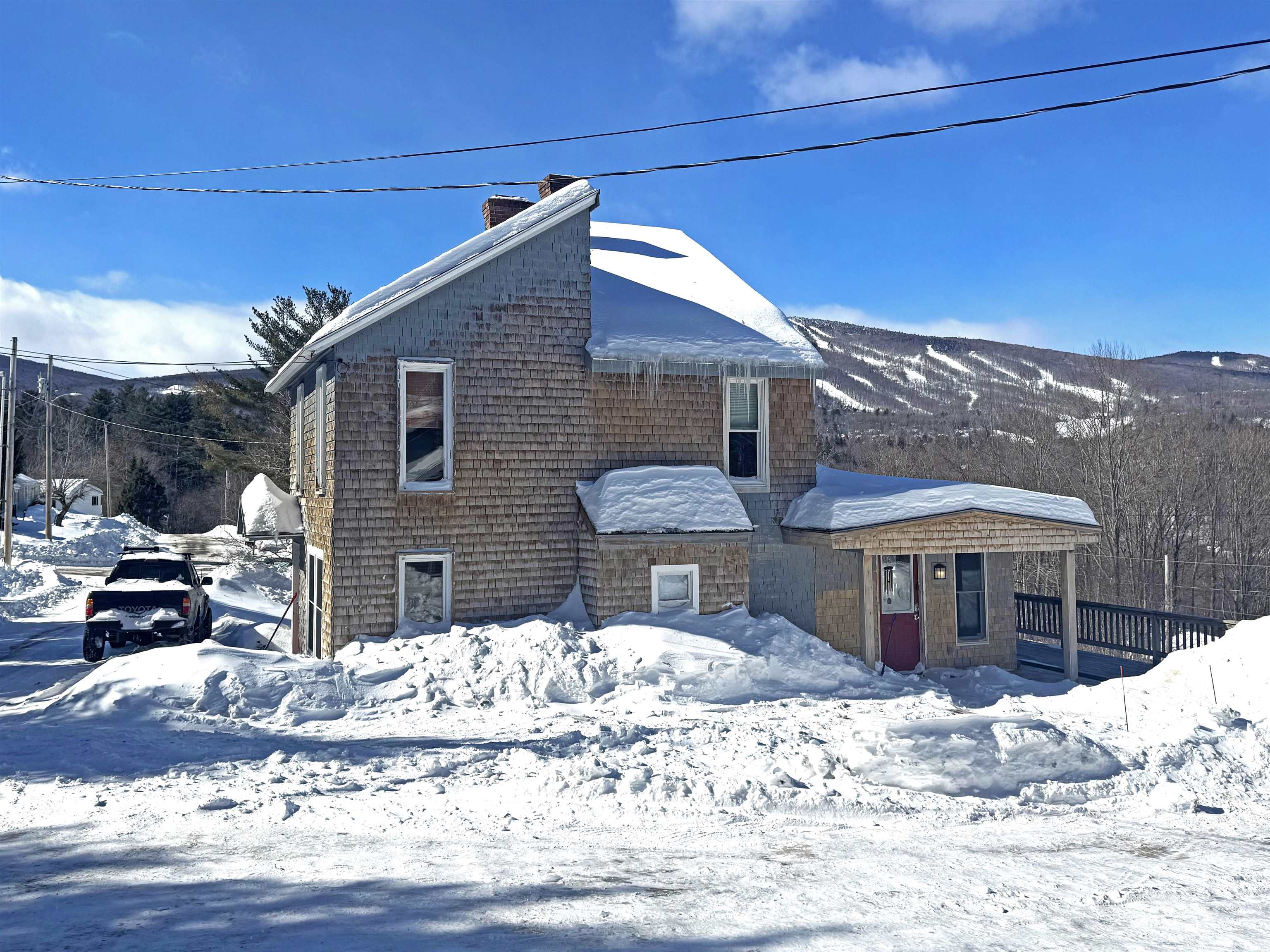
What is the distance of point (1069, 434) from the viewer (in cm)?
4259

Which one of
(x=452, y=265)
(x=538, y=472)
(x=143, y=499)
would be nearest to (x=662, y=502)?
(x=538, y=472)

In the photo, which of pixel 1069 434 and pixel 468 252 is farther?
A: pixel 1069 434

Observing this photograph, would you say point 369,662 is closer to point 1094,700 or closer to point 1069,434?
point 1094,700

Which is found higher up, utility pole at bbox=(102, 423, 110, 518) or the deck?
utility pole at bbox=(102, 423, 110, 518)

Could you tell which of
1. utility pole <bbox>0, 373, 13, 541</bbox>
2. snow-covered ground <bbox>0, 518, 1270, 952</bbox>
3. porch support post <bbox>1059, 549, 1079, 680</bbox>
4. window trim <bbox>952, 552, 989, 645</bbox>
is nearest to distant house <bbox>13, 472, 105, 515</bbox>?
utility pole <bbox>0, 373, 13, 541</bbox>

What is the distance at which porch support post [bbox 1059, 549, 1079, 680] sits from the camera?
1486cm

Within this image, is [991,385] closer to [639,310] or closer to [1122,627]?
[1122,627]

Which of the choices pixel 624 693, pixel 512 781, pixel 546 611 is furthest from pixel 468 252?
pixel 512 781

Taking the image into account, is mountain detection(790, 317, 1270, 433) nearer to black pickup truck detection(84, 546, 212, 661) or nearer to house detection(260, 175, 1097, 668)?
house detection(260, 175, 1097, 668)

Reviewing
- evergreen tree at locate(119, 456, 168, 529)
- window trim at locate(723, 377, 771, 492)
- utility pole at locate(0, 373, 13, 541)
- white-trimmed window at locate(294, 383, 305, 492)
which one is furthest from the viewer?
evergreen tree at locate(119, 456, 168, 529)

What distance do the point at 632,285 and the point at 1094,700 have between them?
10600mm

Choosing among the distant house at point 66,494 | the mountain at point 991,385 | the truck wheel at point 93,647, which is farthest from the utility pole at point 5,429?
the mountain at point 991,385

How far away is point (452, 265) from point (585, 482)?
4.10 metres

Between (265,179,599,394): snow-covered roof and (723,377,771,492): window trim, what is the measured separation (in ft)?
13.2
